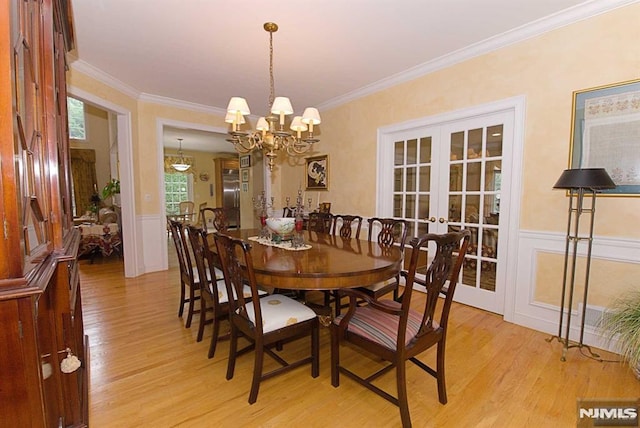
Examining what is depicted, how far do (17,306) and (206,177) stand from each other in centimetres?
971

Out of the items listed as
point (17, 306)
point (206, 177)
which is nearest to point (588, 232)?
point (17, 306)

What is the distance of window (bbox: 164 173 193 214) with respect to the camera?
9.66 m

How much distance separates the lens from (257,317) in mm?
1728

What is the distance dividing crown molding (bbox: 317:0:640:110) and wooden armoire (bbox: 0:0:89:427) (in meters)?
3.17

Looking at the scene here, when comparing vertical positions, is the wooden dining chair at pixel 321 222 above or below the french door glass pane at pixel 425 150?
below

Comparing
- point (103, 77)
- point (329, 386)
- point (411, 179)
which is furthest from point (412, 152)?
point (103, 77)

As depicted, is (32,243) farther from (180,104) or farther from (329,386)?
(180,104)

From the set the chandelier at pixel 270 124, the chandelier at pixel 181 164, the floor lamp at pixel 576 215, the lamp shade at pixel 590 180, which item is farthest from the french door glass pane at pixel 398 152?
the chandelier at pixel 181 164

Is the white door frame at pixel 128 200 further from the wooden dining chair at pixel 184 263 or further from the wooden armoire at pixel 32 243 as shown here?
the wooden armoire at pixel 32 243

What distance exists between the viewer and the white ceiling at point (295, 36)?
7.72ft

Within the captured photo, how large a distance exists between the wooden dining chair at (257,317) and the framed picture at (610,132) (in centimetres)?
245

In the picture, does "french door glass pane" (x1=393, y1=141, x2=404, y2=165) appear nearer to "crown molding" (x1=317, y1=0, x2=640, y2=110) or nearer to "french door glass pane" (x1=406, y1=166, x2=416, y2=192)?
"french door glass pane" (x1=406, y1=166, x2=416, y2=192)

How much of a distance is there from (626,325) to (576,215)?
778 mm

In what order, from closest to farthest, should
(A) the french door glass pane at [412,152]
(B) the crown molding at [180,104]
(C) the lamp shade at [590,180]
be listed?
(C) the lamp shade at [590,180], (A) the french door glass pane at [412,152], (B) the crown molding at [180,104]
